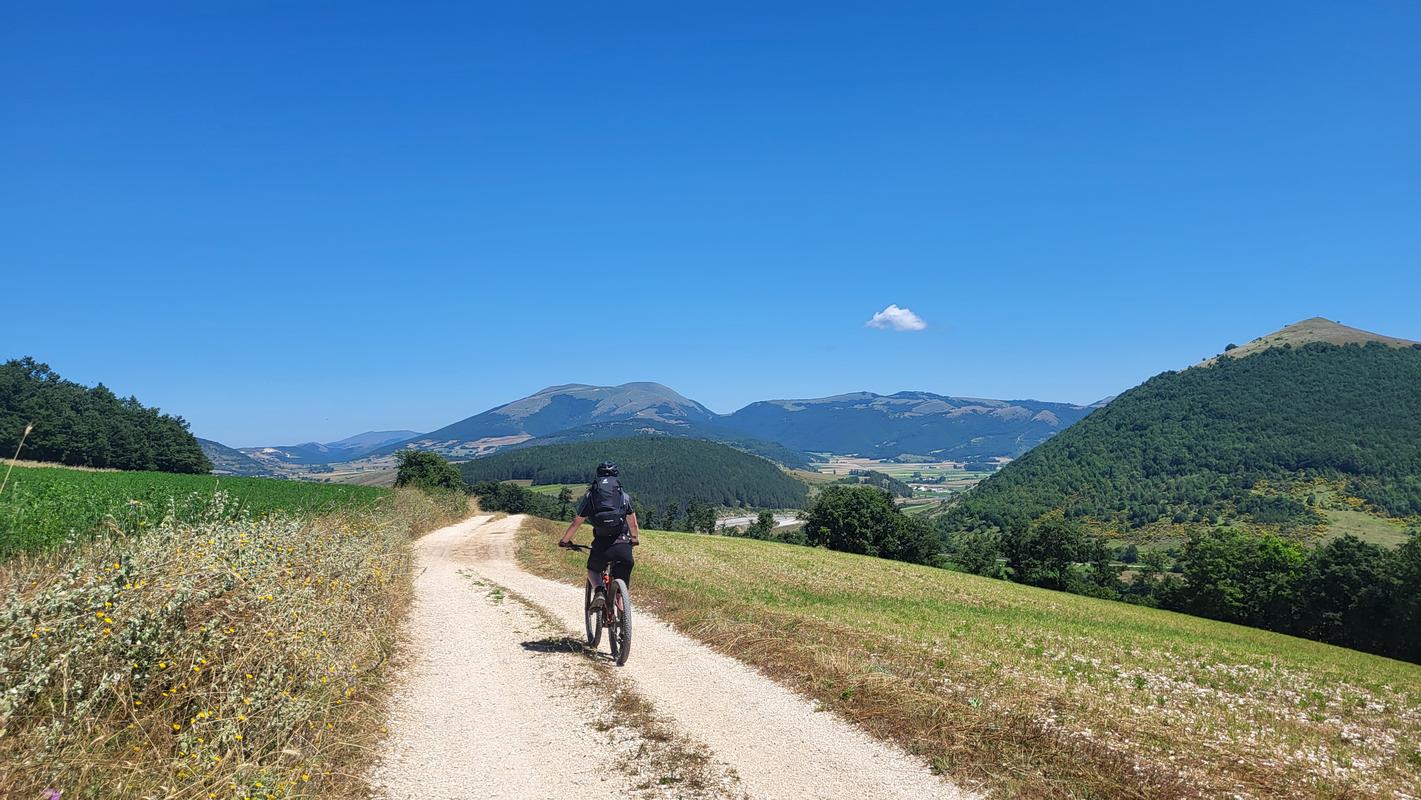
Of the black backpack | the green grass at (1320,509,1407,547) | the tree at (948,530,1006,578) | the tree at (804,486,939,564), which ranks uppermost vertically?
the black backpack

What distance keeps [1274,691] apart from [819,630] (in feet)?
36.7

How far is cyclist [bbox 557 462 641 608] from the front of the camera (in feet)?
35.4

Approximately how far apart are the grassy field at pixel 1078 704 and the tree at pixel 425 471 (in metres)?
57.2

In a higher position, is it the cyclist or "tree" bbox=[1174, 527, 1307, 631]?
the cyclist

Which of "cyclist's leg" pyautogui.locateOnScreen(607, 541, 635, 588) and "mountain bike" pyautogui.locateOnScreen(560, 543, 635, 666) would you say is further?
"cyclist's leg" pyautogui.locateOnScreen(607, 541, 635, 588)

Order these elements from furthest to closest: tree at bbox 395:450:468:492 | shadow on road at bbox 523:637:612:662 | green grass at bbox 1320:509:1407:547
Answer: green grass at bbox 1320:509:1407:547
tree at bbox 395:450:468:492
shadow on road at bbox 523:637:612:662

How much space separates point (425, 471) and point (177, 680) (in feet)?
230

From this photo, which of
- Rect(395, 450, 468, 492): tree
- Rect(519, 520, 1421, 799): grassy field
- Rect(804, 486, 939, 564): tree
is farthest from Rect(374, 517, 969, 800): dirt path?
Rect(804, 486, 939, 564): tree

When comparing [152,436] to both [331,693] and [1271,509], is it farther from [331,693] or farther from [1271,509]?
[1271,509]

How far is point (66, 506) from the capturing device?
13.0 metres

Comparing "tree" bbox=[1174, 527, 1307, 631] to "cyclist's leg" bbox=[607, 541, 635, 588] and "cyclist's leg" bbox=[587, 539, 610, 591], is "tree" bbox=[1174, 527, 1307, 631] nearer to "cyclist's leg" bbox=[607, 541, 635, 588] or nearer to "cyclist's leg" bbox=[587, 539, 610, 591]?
"cyclist's leg" bbox=[607, 541, 635, 588]

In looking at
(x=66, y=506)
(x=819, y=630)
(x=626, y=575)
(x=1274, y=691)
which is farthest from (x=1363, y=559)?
(x=66, y=506)

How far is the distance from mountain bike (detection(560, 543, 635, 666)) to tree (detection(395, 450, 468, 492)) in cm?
6039

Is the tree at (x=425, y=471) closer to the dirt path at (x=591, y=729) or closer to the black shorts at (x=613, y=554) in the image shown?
the dirt path at (x=591, y=729)
